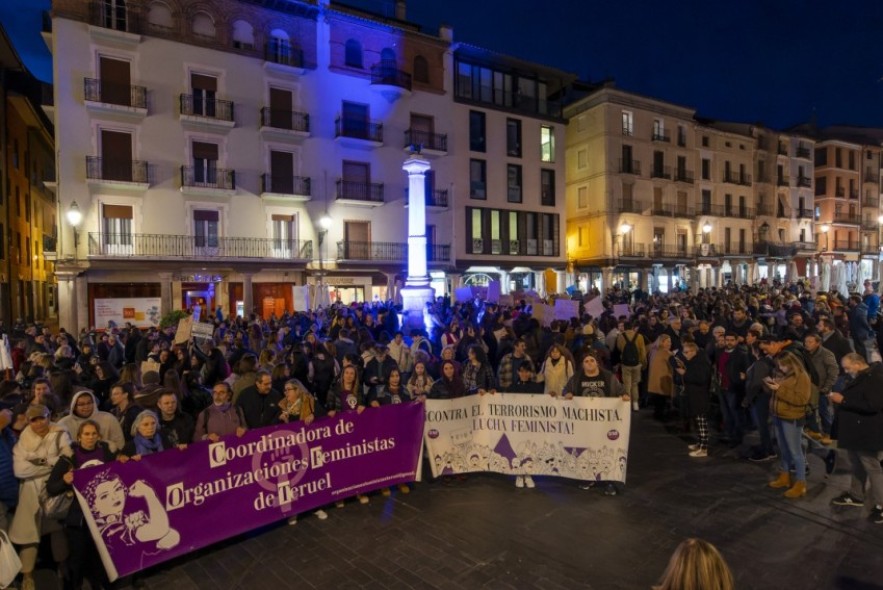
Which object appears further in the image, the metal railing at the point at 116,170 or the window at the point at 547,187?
the window at the point at 547,187

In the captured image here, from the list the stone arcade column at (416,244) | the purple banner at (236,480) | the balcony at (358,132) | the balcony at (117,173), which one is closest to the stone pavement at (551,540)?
the purple banner at (236,480)

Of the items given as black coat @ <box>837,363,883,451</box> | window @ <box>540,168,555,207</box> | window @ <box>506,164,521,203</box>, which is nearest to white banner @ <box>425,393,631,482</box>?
black coat @ <box>837,363,883,451</box>

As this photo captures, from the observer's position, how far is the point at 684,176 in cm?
4312

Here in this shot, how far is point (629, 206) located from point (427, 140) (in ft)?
56.1

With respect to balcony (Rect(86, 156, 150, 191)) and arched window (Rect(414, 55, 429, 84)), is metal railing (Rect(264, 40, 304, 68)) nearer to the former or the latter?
arched window (Rect(414, 55, 429, 84))

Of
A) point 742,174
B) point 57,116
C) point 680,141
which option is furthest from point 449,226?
point 742,174

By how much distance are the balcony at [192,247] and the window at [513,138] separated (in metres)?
15.4

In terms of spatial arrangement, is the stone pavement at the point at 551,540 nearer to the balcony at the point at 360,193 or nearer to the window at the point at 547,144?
the balcony at the point at 360,193

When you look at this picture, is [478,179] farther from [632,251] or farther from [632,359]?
[632,359]

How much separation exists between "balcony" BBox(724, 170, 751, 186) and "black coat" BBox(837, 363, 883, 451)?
46.9m

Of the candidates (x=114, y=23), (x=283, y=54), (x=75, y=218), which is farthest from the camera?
(x=283, y=54)

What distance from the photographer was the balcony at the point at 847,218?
2243 inches

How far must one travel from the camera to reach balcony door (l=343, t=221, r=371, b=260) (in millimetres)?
29219

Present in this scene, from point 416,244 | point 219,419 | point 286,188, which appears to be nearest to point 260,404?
point 219,419
